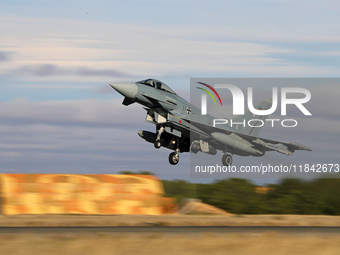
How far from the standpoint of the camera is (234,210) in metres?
37.3

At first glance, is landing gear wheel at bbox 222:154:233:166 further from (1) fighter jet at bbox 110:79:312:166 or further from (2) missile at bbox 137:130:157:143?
(2) missile at bbox 137:130:157:143

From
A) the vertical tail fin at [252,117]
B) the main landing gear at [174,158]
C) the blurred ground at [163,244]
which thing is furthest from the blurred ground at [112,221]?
the vertical tail fin at [252,117]

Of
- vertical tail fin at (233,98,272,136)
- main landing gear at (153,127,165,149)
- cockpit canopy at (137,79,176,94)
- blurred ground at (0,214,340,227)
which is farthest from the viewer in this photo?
vertical tail fin at (233,98,272,136)

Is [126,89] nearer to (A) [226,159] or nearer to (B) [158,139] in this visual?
(B) [158,139]

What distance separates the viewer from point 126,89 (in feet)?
107

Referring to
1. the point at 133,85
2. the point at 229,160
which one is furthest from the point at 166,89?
the point at 229,160

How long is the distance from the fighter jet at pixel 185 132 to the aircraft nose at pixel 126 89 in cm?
17

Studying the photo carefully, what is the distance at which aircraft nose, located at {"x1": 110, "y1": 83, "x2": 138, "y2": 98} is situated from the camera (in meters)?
32.7

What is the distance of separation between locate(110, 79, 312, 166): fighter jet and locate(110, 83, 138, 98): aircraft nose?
17 centimetres

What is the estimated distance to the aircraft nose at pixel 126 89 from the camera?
32656 millimetres

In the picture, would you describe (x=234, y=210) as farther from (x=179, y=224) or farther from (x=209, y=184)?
(x=179, y=224)

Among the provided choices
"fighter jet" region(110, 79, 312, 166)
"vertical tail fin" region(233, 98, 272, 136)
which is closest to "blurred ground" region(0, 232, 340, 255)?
"fighter jet" region(110, 79, 312, 166)

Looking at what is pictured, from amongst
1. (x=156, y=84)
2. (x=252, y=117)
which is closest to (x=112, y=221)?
(x=156, y=84)

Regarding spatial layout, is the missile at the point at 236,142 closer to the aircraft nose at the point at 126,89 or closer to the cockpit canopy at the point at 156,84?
the cockpit canopy at the point at 156,84
